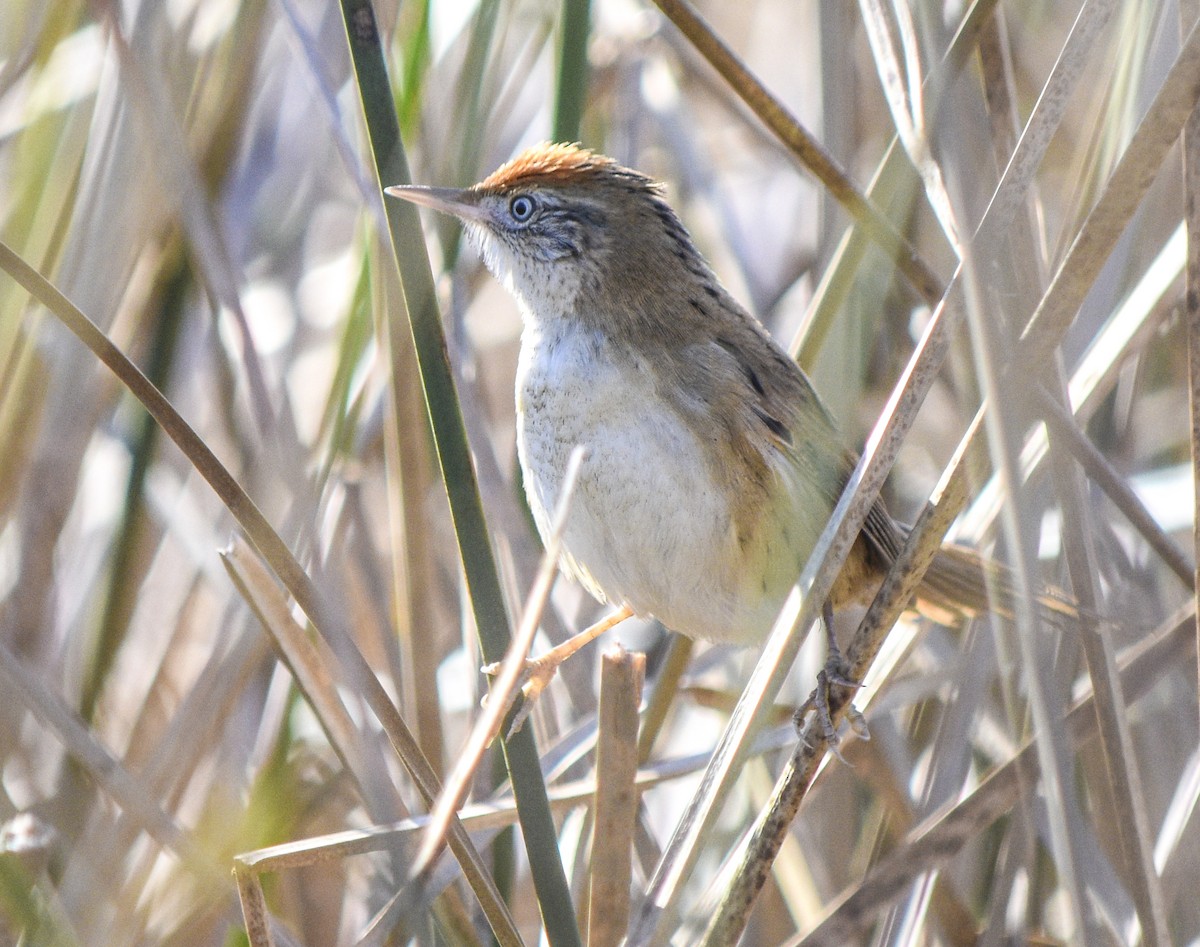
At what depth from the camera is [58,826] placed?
2.73 metres

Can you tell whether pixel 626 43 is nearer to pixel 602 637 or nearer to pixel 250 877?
pixel 602 637

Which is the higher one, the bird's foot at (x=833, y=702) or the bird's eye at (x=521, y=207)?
the bird's eye at (x=521, y=207)

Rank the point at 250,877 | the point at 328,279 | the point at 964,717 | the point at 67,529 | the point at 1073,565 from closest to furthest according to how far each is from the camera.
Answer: the point at 250,877, the point at 1073,565, the point at 964,717, the point at 67,529, the point at 328,279

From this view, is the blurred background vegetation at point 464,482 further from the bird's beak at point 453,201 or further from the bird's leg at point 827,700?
the bird's leg at point 827,700

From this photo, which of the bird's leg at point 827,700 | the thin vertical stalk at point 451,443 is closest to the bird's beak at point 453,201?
the thin vertical stalk at point 451,443

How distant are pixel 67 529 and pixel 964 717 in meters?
2.24

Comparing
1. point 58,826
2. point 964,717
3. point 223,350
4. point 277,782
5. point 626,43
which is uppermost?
point 626,43

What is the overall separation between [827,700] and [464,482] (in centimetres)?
86

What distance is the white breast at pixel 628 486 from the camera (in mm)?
2428

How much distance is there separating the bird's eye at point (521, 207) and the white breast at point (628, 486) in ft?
0.95

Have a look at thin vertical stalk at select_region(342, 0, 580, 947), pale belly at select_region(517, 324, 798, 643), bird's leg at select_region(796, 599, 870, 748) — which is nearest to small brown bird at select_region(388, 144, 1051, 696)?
pale belly at select_region(517, 324, 798, 643)

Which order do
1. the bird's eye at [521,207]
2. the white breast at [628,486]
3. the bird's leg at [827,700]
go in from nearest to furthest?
1. the bird's leg at [827,700]
2. the white breast at [628,486]
3. the bird's eye at [521,207]

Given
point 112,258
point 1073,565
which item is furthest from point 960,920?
point 112,258

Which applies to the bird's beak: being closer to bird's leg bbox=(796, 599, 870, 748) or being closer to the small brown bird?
the small brown bird
